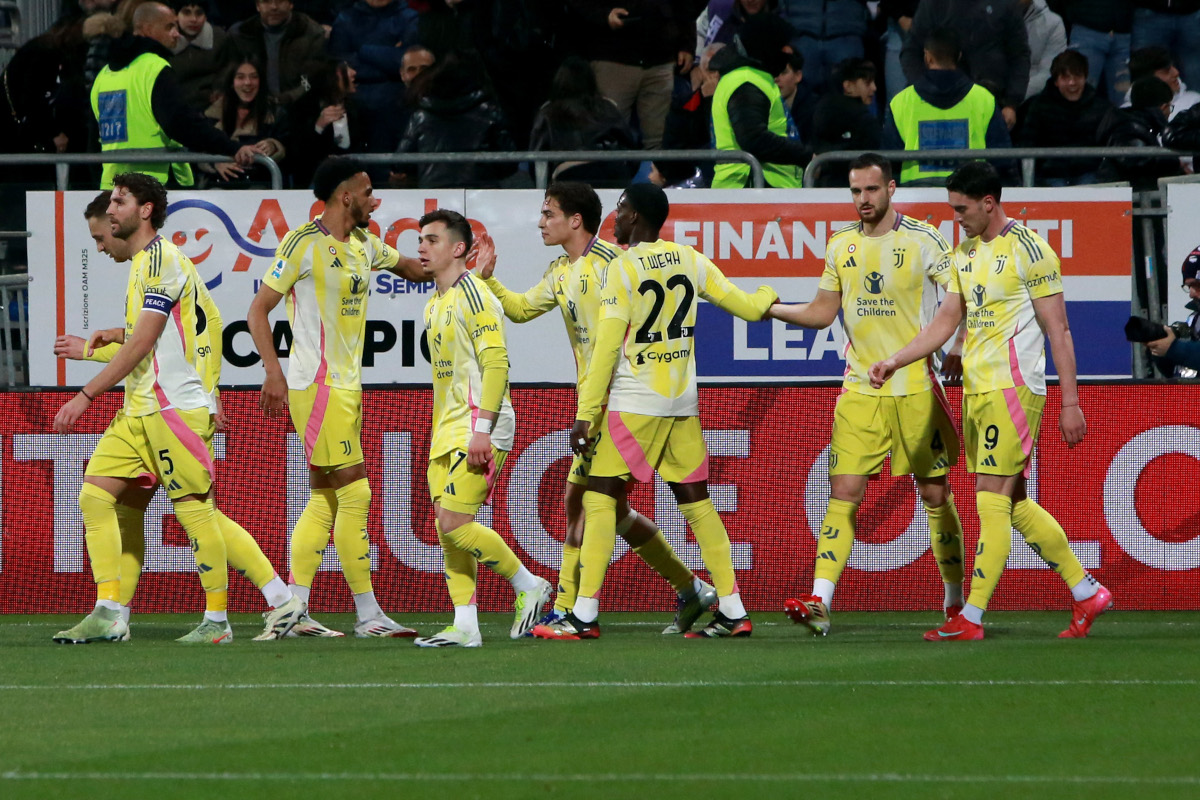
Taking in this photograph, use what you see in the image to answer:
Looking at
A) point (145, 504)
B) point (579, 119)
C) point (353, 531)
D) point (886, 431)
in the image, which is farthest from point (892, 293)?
point (579, 119)

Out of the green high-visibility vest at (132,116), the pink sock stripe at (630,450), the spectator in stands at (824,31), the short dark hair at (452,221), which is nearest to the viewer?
the short dark hair at (452,221)

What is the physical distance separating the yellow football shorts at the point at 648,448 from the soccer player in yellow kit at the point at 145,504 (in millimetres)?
1856

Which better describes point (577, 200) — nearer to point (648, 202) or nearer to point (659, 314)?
point (648, 202)

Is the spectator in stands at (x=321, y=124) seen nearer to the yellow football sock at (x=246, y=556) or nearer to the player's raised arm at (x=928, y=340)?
the yellow football sock at (x=246, y=556)

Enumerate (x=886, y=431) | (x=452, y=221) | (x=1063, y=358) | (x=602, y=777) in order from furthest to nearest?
(x=886, y=431), (x=452, y=221), (x=1063, y=358), (x=602, y=777)

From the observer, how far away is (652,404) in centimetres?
942

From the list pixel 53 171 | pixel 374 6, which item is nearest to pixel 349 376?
pixel 53 171

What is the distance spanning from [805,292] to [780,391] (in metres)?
0.86

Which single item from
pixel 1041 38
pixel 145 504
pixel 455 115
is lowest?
pixel 145 504

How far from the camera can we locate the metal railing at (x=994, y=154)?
12344 mm

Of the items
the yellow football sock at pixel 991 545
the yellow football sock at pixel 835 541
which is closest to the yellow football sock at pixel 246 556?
the yellow football sock at pixel 835 541

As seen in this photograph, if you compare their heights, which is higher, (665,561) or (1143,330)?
(1143,330)

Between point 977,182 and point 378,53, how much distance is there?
23.6 feet

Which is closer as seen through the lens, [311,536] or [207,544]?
[207,544]
